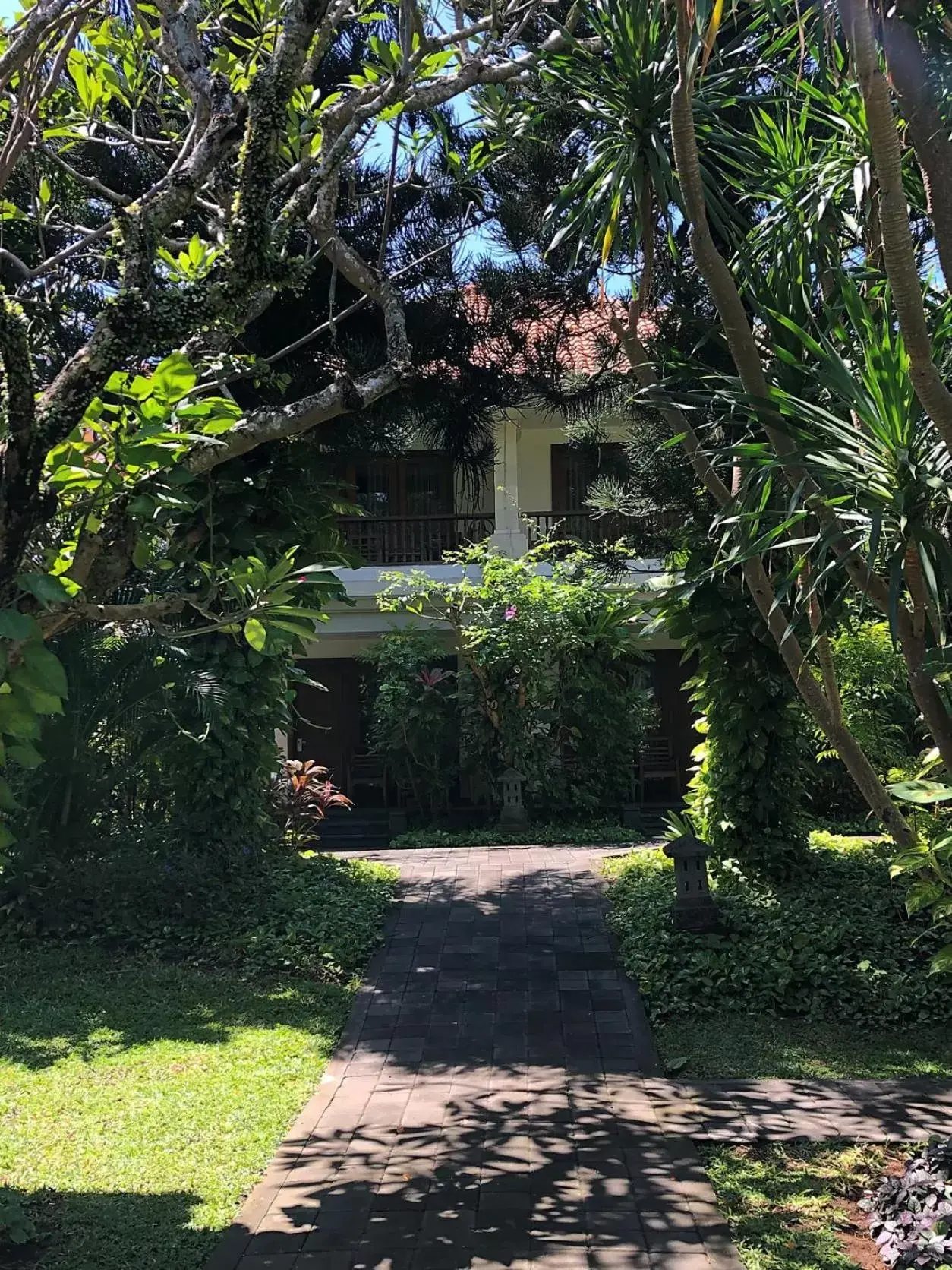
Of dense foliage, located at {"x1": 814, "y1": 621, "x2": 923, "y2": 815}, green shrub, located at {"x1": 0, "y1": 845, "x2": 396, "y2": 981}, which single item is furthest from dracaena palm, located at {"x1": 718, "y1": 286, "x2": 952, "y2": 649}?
dense foliage, located at {"x1": 814, "y1": 621, "x2": 923, "y2": 815}

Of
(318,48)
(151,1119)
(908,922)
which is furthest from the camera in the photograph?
(908,922)

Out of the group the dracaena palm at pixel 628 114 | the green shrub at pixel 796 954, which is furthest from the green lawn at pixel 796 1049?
the dracaena palm at pixel 628 114

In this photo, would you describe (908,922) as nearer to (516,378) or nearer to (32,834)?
(516,378)

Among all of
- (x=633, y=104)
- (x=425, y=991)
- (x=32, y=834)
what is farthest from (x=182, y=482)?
(x=32, y=834)

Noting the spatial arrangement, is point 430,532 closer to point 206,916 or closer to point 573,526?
point 573,526

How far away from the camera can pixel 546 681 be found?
1180 centimetres

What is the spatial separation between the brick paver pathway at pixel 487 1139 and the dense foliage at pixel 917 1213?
1.66 feet

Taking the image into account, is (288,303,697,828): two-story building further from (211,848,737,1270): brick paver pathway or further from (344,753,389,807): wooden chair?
(211,848,737,1270): brick paver pathway

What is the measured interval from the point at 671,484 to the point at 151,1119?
20.0 ft

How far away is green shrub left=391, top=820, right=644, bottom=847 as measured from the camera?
10.8 metres

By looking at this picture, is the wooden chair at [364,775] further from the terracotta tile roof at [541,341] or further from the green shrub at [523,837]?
the terracotta tile roof at [541,341]

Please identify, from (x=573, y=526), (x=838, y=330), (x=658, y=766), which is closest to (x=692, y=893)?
(x=838, y=330)

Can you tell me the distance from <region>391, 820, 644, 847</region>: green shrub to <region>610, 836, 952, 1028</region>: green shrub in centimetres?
316

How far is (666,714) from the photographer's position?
1525 centimetres
